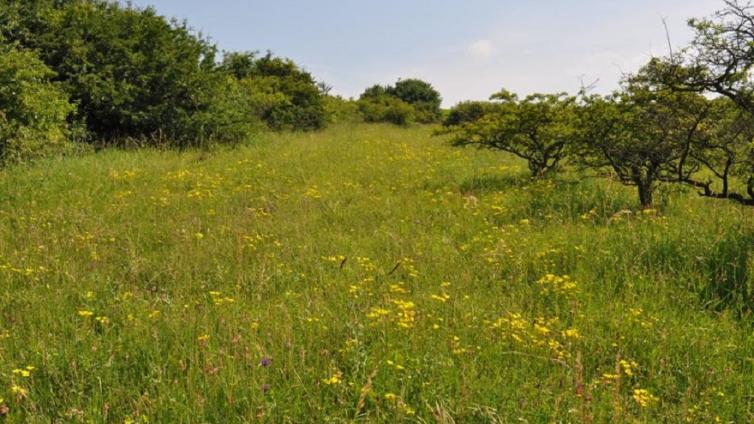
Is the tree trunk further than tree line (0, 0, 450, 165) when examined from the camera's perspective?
No

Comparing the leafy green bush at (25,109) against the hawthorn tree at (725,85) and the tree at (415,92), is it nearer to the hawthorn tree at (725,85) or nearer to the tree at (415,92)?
the hawthorn tree at (725,85)

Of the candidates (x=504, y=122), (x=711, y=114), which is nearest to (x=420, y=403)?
(x=711, y=114)

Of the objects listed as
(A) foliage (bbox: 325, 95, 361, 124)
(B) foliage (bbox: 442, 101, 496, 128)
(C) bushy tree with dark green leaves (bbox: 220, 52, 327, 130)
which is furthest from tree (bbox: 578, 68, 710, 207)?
(B) foliage (bbox: 442, 101, 496, 128)

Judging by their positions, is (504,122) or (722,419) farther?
(504,122)

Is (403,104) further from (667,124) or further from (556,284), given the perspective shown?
(556,284)

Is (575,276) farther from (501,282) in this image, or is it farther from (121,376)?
(121,376)

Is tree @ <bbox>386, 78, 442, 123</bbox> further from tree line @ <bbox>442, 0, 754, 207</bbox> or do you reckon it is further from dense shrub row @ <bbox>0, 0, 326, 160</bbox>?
tree line @ <bbox>442, 0, 754, 207</bbox>

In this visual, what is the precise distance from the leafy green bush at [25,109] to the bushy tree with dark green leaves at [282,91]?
18.9ft

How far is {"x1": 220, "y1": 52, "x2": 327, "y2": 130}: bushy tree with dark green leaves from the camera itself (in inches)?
647

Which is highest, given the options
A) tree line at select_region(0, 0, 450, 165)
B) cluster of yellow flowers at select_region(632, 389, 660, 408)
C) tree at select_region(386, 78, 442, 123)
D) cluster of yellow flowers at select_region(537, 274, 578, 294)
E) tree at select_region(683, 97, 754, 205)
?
tree at select_region(386, 78, 442, 123)

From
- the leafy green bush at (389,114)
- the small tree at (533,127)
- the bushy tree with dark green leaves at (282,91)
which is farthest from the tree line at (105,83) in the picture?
the leafy green bush at (389,114)

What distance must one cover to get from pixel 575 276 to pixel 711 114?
2.83 metres

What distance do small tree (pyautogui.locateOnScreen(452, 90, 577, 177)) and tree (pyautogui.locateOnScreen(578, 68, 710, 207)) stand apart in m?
0.65

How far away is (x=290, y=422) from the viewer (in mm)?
2129
